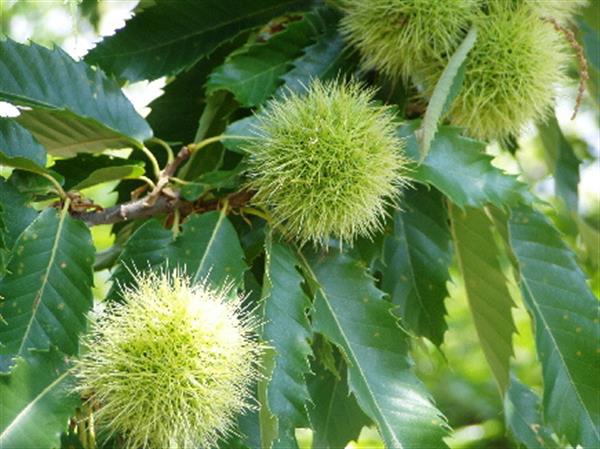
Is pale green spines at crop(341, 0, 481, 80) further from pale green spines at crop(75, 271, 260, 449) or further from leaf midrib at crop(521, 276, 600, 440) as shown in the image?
pale green spines at crop(75, 271, 260, 449)

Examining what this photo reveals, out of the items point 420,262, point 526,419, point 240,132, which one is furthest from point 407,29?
point 526,419

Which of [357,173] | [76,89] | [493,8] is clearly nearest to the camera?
[357,173]

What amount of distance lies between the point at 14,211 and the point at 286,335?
39 centimetres

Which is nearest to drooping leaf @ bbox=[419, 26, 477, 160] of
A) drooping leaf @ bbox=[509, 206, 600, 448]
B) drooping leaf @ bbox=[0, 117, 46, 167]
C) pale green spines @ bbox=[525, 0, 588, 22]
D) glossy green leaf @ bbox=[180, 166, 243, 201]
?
pale green spines @ bbox=[525, 0, 588, 22]

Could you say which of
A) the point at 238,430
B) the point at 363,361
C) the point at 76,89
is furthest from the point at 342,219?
the point at 76,89

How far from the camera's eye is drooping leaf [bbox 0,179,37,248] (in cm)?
131

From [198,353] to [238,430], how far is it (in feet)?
0.64

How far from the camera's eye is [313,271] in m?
1.44

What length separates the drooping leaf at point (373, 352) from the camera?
1265mm

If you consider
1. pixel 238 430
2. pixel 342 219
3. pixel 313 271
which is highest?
pixel 342 219

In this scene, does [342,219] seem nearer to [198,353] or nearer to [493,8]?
[198,353]

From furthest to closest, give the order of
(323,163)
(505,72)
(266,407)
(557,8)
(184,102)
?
(184,102) < (557,8) < (505,72) < (323,163) < (266,407)

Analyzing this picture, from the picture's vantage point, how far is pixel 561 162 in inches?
77.3

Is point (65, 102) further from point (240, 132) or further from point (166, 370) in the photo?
point (166, 370)
